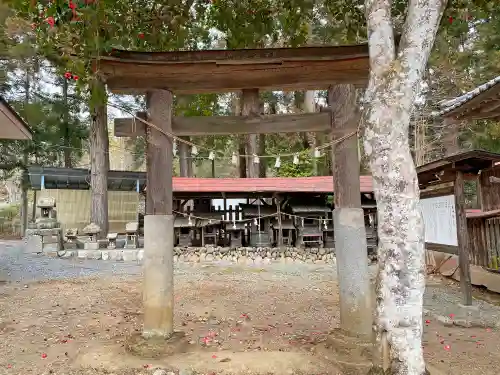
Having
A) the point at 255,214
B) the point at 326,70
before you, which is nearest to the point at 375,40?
the point at 326,70

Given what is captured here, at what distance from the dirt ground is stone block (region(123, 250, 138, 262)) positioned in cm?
320

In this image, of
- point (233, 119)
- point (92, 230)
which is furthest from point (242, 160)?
point (233, 119)

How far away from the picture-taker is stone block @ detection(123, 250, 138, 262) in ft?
44.4

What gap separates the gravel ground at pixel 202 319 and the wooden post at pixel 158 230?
56cm

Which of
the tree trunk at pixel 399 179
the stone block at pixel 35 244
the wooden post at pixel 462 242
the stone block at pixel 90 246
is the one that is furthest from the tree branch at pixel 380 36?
the stone block at pixel 35 244

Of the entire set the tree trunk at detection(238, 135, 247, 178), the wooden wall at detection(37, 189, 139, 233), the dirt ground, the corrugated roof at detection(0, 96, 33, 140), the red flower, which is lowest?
the dirt ground

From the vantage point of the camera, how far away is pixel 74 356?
16.2 feet

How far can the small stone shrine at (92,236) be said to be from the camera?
46.0 ft

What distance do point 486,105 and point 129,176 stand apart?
18190 mm

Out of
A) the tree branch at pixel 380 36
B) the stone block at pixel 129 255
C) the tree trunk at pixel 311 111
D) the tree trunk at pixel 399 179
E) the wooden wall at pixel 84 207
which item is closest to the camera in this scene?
the tree trunk at pixel 399 179

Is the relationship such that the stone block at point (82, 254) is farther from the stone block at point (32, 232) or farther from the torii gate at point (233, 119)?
the torii gate at point (233, 119)

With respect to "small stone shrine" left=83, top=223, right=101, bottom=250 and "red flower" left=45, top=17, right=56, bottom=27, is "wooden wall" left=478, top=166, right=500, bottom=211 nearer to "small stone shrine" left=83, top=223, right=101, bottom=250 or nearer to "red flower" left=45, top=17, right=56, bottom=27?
"red flower" left=45, top=17, right=56, bottom=27

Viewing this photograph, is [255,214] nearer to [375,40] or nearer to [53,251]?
[53,251]

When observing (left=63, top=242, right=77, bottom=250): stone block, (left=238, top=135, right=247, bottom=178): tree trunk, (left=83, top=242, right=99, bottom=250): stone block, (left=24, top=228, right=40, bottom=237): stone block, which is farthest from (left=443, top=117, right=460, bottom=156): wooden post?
(left=24, top=228, right=40, bottom=237): stone block
